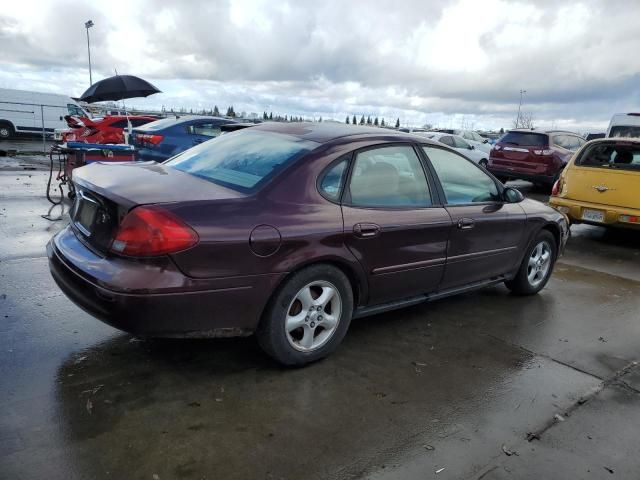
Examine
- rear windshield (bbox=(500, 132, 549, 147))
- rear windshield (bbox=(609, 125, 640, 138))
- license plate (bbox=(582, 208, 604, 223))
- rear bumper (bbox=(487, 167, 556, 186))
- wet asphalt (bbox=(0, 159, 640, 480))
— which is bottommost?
wet asphalt (bbox=(0, 159, 640, 480))

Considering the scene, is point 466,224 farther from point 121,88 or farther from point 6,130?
point 6,130

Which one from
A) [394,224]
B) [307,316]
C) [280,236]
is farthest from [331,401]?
[394,224]

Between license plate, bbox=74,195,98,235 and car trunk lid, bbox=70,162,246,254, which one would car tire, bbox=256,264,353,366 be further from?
license plate, bbox=74,195,98,235

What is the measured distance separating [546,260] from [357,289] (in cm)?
270

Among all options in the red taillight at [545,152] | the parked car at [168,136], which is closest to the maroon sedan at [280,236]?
the parked car at [168,136]

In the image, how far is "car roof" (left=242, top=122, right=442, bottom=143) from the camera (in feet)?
12.0

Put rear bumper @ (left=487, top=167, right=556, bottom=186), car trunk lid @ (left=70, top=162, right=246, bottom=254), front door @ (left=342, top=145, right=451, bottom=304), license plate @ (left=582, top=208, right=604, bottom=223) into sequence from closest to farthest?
1. car trunk lid @ (left=70, top=162, right=246, bottom=254)
2. front door @ (left=342, top=145, right=451, bottom=304)
3. license plate @ (left=582, top=208, right=604, bottom=223)
4. rear bumper @ (left=487, top=167, right=556, bottom=186)

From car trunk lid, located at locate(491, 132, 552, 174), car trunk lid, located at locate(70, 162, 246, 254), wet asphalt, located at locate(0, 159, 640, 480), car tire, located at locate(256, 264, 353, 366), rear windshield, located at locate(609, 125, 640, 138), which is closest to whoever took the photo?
wet asphalt, located at locate(0, 159, 640, 480)

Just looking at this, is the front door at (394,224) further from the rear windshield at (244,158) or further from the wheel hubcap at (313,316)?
the rear windshield at (244,158)

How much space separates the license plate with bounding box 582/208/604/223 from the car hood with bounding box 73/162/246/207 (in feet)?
20.3

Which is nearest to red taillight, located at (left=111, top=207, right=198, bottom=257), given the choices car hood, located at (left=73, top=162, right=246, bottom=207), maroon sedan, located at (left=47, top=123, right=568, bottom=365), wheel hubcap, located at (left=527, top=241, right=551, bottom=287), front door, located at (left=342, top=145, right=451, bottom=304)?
maroon sedan, located at (left=47, top=123, right=568, bottom=365)

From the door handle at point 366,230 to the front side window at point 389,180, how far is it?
15 cm

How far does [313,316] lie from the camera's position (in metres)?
3.29

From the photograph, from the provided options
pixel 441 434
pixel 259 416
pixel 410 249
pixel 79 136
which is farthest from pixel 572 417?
pixel 79 136
